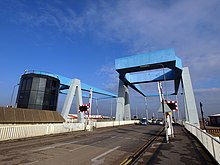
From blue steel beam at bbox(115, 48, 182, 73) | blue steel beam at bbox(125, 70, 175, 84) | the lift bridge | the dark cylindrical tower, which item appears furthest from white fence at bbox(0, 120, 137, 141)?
blue steel beam at bbox(125, 70, 175, 84)

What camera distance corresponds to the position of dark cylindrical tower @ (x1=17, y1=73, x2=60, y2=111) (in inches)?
1065

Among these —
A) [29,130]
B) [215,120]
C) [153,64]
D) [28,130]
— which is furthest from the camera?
[215,120]

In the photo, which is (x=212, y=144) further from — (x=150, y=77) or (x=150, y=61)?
(x=150, y=77)

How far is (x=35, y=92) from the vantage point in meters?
27.4

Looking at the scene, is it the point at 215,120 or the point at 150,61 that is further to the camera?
the point at 215,120

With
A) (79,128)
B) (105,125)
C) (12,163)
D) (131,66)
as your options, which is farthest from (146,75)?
(12,163)

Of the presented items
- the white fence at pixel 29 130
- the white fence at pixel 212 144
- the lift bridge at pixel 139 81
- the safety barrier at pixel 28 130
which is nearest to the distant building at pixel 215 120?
the lift bridge at pixel 139 81

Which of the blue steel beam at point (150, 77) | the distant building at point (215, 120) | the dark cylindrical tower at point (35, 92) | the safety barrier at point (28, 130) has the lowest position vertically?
the safety barrier at point (28, 130)

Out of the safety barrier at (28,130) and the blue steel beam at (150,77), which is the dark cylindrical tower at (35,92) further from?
the blue steel beam at (150,77)

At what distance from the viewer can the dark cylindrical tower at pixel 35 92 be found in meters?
27.0

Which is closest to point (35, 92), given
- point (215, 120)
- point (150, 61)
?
point (150, 61)

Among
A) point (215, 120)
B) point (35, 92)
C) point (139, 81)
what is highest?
point (139, 81)

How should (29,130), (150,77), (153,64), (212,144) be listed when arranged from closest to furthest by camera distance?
(212,144) < (29,130) < (153,64) < (150,77)

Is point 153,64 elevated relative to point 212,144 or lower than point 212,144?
elevated
